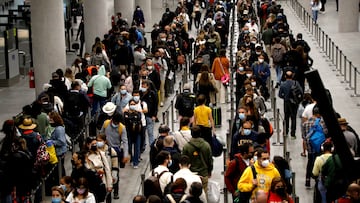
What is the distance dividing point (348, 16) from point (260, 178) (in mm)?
34113

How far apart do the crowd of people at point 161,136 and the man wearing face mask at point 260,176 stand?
1 cm

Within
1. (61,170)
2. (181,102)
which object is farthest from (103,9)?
(61,170)

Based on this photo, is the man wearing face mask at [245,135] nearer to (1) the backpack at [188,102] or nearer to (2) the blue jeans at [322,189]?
(2) the blue jeans at [322,189]

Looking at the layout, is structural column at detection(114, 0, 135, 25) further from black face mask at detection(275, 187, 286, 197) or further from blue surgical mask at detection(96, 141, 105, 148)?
black face mask at detection(275, 187, 286, 197)

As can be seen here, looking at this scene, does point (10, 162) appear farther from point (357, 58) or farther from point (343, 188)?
point (357, 58)

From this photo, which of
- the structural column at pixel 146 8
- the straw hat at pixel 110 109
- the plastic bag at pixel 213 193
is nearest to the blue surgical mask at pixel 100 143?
the plastic bag at pixel 213 193

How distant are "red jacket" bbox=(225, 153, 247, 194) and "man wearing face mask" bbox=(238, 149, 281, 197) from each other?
830 millimetres

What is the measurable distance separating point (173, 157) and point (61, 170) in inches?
139

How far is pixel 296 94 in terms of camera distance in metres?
20.8

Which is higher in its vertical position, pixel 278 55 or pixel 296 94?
pixel 278 55

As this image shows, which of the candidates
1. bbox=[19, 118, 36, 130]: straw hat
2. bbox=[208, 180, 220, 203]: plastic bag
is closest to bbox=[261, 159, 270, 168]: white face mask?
bbox=[208, 180, 220, 203]: plastic bag

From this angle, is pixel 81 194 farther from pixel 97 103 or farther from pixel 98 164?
pixel 97 103

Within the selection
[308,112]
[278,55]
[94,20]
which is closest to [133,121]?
[308,112]

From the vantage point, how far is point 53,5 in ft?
89.0
